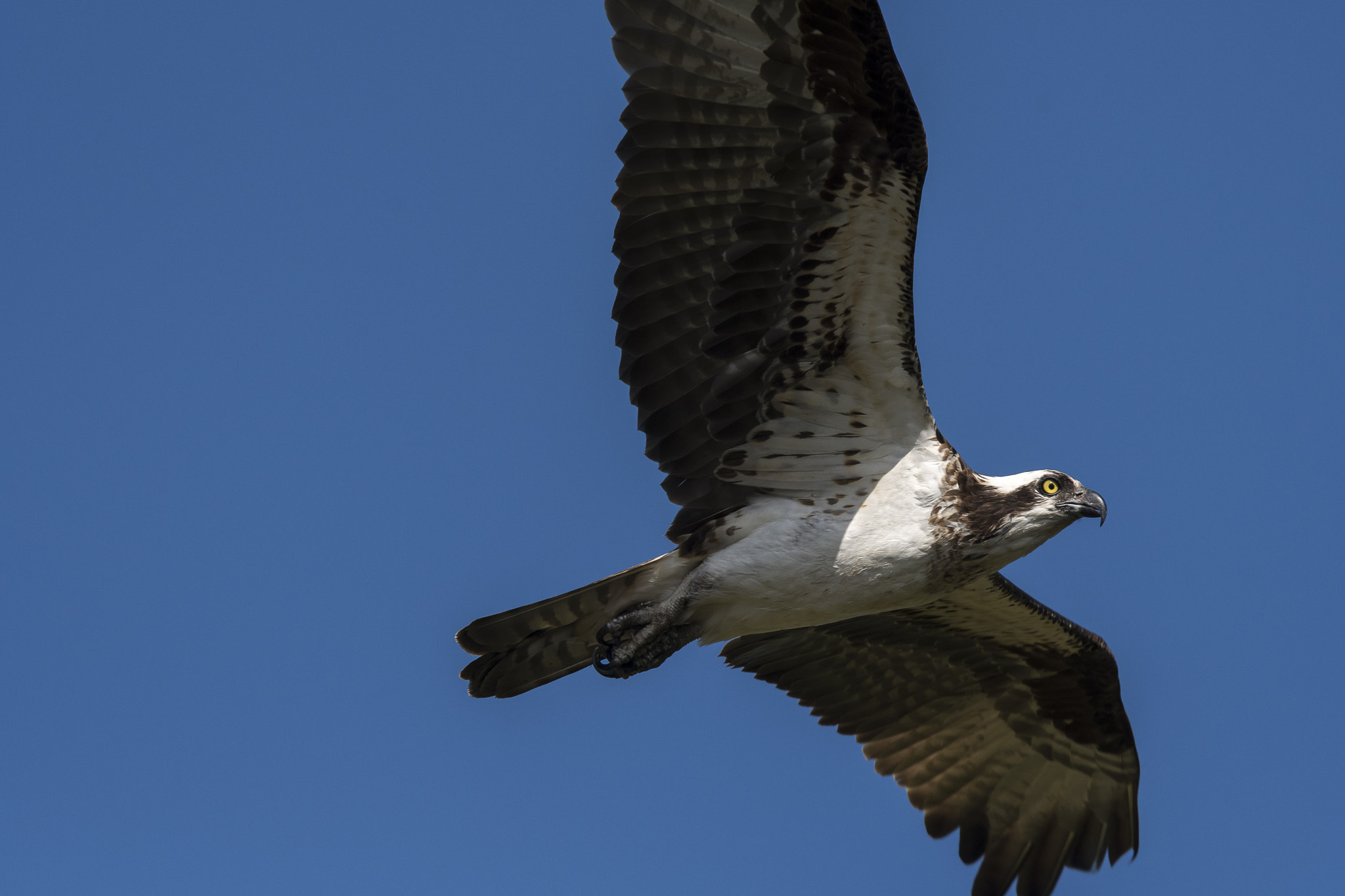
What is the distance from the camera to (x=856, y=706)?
10.9m

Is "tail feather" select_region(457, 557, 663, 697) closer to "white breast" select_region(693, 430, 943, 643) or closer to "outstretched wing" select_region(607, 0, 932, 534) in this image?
"white breast" select_region(693, 430, 943, 643)

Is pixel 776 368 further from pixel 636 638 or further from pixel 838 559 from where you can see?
pixel 636 638

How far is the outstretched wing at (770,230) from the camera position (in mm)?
7625

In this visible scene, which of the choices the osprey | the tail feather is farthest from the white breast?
the tail feather

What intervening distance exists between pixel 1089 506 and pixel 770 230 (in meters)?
2.60

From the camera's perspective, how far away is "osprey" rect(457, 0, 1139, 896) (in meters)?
7.66

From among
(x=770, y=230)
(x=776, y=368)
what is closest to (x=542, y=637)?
(x=776, y=368)

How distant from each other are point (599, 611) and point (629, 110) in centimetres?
310

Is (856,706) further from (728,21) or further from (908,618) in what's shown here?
(728,21)

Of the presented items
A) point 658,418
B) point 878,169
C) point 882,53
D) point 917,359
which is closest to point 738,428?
point 658,418

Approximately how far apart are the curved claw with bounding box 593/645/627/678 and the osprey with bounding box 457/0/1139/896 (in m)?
0.02

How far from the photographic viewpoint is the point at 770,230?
792 centimetres

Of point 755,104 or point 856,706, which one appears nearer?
point 755,104

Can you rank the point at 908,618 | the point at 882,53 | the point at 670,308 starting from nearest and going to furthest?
the point at 882,53, the point at 670,308, the point at 908,618
